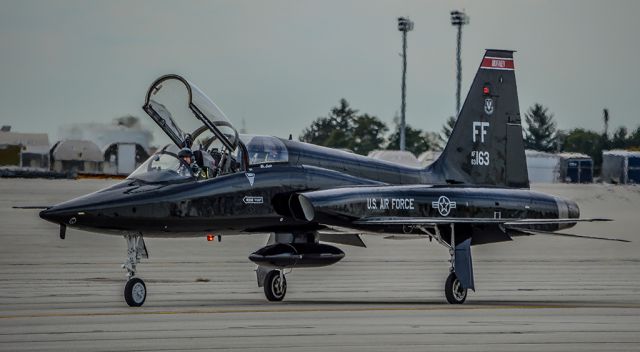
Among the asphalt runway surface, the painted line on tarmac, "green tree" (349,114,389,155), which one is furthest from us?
"green tree" (349,114,389,155)

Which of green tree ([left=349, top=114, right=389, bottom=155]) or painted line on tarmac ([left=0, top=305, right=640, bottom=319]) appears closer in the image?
painted line on tarmac ([left=0, top=305, right=640, bottom=319])

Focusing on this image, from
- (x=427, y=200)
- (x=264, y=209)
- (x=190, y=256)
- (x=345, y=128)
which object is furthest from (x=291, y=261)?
(x=345, y=128)

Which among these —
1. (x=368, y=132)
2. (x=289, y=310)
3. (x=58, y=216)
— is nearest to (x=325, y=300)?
(x=289, y=310)

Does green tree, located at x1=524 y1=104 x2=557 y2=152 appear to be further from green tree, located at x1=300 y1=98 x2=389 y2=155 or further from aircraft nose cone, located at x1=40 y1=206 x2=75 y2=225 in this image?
aircraft nose cone, located at x1=40 y1=206 x2=75 y2=225

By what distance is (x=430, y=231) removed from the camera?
56.6 ft

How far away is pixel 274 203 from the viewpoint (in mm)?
16672

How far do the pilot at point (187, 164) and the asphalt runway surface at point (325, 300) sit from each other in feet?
5.27

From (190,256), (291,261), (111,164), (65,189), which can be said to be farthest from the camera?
(111,164)

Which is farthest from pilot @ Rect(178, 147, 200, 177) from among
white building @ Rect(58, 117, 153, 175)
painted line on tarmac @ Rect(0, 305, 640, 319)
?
white building @ Rect(58, 117, 153, 175)

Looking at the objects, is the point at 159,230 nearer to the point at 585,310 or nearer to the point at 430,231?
the point at 430,231

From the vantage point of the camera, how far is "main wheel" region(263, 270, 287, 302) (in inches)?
666

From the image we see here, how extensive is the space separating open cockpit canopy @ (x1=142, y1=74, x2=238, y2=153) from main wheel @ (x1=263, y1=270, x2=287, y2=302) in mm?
1753

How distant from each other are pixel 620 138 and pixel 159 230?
164 ft

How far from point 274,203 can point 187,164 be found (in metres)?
1.30
